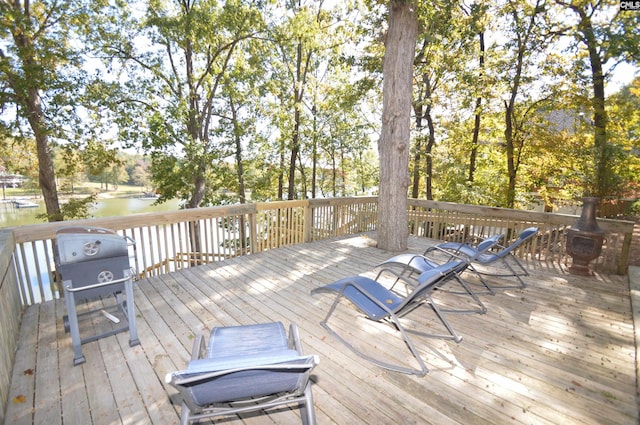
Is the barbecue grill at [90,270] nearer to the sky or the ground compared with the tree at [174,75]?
nearer to the ground

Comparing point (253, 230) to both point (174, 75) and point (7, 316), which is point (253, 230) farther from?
point (174, 75)

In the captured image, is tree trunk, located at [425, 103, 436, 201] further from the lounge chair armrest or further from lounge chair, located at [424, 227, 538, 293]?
the lounge chair armrest

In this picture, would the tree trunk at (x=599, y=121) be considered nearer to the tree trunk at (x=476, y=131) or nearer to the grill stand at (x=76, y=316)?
the tree trunk at (x=476, y=131)

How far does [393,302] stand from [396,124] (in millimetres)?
3725

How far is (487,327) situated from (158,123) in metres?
Answer: 10.2

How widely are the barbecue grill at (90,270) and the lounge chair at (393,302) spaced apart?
1.81m

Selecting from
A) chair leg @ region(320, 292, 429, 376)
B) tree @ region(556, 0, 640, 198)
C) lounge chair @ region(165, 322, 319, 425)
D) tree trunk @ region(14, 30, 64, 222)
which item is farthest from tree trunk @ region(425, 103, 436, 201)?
tree trunk @ region(14, 30, 64, 222)

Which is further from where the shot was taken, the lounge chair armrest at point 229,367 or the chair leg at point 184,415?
the chair leg at point 184,415

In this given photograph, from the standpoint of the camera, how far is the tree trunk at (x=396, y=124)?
498 centimetres

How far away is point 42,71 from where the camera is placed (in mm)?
7184

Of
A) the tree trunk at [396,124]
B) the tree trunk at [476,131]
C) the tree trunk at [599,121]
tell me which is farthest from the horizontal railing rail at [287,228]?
the tree trunk at [476,131]

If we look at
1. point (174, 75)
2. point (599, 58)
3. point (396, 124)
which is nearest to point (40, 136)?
point (174, 75)

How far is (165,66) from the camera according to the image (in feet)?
33.7

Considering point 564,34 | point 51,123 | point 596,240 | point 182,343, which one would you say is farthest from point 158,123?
point 564,34
